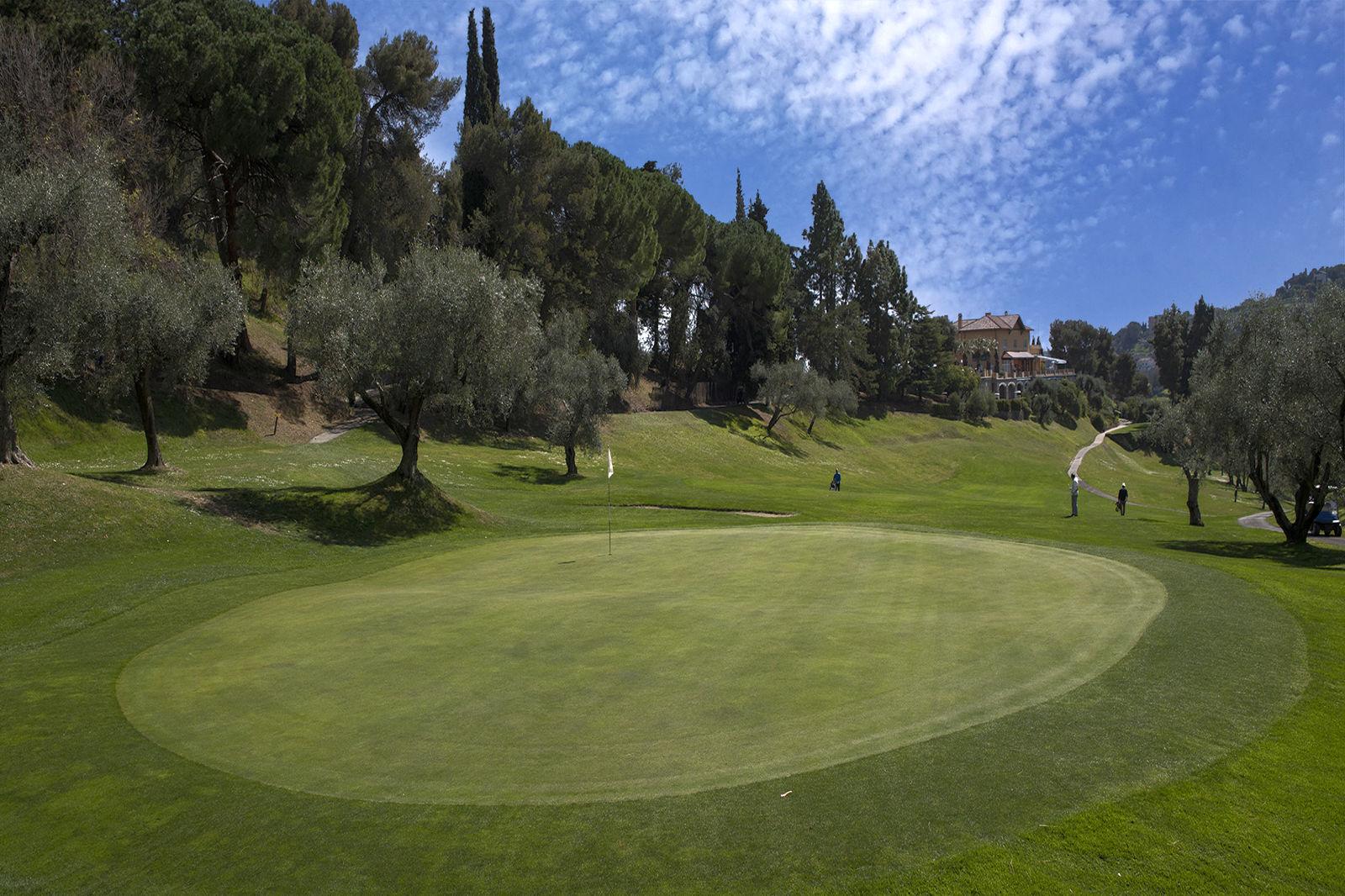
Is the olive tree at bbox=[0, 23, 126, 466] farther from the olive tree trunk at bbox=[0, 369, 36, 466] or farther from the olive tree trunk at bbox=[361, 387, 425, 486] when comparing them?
the olive tree trunk at bbox=[361, 387, 425, 486]

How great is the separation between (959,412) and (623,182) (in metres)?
73.7

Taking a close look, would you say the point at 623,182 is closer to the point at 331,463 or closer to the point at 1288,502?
the point at 331,463

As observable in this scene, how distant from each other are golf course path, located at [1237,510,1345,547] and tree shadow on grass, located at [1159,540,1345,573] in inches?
598

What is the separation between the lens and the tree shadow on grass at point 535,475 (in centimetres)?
5131

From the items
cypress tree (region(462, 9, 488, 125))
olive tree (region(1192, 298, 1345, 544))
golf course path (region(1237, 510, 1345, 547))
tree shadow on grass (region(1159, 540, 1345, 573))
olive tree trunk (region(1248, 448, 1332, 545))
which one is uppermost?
cypress tree (region(462, 9, 488, 125))

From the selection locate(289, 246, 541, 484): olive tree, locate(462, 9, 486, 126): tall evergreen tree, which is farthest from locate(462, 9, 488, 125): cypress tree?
locate(289, 246, 541, 484): olive tree

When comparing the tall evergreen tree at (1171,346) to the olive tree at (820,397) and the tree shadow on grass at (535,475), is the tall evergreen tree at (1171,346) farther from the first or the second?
the tree shadow on grass at (535,475)

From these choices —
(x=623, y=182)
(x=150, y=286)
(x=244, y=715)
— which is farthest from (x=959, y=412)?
(x=244, y=715)

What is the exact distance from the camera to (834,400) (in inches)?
3878

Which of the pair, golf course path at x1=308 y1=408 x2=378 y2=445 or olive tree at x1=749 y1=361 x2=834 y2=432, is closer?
golf course path at x1=308 y1=408 x2=378 y2=445

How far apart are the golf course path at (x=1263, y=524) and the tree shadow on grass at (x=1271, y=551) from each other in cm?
1519

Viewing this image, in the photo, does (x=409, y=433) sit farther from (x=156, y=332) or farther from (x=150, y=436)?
(x=150, y=436)

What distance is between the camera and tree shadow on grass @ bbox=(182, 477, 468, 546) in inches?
1125

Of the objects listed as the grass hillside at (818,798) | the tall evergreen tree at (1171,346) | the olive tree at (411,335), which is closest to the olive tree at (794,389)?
the olive tree at (411,335)
